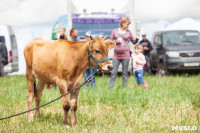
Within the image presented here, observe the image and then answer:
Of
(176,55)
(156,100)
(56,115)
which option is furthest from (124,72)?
(176,55)

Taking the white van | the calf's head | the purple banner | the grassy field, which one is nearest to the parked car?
the purple banner

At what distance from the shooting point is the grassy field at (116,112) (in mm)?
4836

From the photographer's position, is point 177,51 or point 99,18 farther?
point 99,18

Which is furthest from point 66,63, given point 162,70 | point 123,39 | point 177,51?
point 162,70

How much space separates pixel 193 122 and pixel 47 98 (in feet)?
11.6

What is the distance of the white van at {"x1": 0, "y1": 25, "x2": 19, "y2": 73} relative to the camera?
15.5 m

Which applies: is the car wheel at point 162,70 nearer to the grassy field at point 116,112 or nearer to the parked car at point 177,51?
the parked car at point 177,51

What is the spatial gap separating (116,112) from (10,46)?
11095mm

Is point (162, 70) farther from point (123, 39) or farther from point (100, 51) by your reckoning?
point (100, 51)

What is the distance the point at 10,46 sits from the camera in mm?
15562

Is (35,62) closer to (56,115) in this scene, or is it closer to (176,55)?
(56,115)

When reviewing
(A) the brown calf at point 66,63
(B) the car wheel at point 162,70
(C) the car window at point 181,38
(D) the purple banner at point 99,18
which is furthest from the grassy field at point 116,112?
(D) the purple banner at point 99,18

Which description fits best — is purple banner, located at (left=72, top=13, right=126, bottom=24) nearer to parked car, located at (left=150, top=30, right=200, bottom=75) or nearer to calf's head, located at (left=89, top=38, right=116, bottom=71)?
parked car, located at (left=150, top=30, right=200, bottom=75)

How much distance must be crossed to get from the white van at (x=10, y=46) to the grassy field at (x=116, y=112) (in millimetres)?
8009
